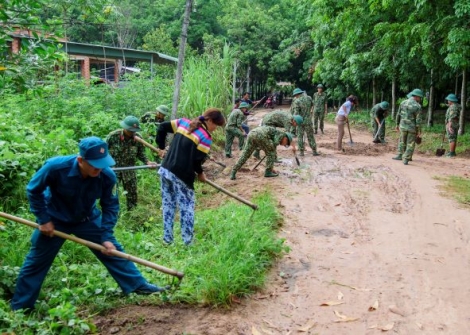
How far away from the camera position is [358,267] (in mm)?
5637

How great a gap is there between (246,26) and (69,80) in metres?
22.7

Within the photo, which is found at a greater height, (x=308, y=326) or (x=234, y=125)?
(x=234, y=125)

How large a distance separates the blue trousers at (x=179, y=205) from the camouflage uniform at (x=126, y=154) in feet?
5.43

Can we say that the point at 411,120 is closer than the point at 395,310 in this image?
No

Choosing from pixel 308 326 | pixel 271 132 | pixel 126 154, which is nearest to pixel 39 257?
pixel 308 326

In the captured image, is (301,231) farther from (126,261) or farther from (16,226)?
(16,226)

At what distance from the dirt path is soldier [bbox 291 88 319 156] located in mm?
2683

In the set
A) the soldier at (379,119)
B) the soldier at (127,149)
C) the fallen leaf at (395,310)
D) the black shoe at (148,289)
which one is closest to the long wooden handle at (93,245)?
the black shoe at (148,289)

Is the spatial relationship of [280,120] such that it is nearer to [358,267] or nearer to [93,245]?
[358,267]

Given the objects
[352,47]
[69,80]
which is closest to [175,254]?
[69,80]

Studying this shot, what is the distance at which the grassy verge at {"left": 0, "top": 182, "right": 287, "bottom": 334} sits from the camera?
13.3ft

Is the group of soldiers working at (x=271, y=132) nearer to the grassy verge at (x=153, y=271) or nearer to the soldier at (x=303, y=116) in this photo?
the soldier at (x=303, y=116)

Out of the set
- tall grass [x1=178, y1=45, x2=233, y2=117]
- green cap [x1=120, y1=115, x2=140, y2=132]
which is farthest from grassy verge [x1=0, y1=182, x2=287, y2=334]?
tall grass [x1=178, y1=45, x2=233, y2=117]

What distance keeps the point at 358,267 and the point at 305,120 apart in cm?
762
